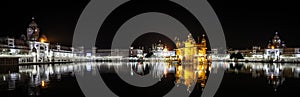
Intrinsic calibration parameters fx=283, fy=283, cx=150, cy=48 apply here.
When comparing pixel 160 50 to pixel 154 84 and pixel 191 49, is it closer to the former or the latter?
pixel 191 49

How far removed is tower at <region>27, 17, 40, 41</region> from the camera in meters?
75.1

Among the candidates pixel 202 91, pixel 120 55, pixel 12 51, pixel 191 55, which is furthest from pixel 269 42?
pixel 202 91

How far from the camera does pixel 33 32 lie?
75.4 m

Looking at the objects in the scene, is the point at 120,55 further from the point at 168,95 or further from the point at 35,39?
the point at 168,95

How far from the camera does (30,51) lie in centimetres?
6319

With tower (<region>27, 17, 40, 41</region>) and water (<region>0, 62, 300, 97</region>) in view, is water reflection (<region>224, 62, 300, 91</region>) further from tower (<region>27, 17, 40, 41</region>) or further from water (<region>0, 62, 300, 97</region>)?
tower (<region>27, 17, 40, 41</region>)

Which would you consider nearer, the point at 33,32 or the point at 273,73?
the point at 273,73

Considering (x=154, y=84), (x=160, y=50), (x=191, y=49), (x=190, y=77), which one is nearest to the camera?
(x=154, y=84)

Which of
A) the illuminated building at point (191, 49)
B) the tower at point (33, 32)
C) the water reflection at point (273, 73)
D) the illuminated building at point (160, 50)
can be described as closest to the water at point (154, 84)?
the water reflection at point (273, 73)

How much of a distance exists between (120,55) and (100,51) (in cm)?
1270

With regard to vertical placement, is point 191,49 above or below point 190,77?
above

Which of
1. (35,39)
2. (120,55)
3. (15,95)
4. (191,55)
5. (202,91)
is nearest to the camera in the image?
(15,95)

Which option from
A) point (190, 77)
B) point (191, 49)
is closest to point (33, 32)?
point (191, 49)

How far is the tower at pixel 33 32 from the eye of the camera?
7512 centimetres
